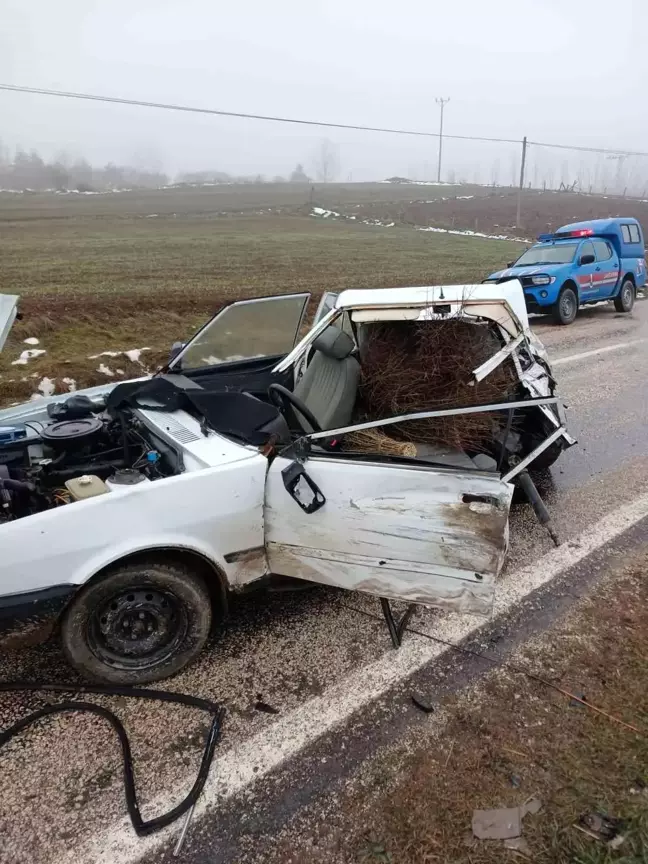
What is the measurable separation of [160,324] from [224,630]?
851cm

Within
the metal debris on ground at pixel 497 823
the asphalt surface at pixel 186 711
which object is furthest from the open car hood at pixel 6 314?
the metal debris on ground at pixel 497 823

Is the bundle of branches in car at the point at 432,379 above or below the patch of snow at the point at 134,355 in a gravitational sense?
above

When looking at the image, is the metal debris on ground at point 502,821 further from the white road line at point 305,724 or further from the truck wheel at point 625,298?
the truck wheel at point 625,298

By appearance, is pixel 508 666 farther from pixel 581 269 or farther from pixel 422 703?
pixel 581 269

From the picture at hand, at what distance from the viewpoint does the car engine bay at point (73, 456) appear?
2.94 m

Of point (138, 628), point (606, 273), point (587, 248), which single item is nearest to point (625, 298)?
point (606, 273)

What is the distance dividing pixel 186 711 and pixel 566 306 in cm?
1157

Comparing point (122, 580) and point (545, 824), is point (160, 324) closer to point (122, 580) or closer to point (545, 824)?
point (122, 580)

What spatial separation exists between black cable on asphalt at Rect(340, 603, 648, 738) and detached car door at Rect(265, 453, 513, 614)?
0.29 m

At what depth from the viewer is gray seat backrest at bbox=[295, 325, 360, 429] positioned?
11.4 ft

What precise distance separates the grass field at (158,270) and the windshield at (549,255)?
13.2 ft

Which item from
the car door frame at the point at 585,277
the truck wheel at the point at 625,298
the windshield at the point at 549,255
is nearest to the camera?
the car door frame at the point at 585,277

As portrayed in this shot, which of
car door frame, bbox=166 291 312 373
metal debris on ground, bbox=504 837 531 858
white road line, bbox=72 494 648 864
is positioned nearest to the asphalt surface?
white road line, bbox=72 494 648 864

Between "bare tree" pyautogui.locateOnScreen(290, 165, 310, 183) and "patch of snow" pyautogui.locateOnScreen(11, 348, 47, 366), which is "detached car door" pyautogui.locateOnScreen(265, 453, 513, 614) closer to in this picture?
"patch of snow" pyautogui.locateOnScreen(11, 348, 47, 366)
